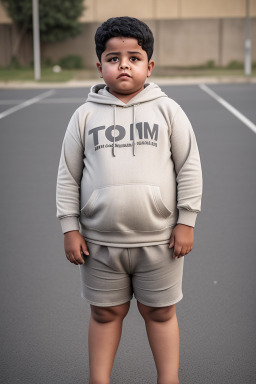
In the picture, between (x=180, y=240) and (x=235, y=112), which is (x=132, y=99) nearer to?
(x=180, y=240)

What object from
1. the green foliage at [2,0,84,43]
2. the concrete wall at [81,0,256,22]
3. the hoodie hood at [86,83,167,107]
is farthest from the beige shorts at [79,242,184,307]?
the concrete wall at [81,0,256,22]

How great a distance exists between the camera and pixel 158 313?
9.25 feet

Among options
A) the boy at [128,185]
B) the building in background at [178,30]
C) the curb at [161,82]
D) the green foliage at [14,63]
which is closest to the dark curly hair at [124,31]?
the boy at [128,185]

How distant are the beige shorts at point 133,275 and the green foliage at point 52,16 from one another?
42.2 metres

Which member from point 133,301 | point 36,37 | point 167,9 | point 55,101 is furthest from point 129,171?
point 167,9

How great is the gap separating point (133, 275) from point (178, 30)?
151ft

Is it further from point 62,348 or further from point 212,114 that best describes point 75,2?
point 62,348

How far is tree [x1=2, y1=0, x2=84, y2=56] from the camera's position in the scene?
43844 millimetres

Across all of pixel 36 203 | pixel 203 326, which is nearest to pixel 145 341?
pixel 203 326

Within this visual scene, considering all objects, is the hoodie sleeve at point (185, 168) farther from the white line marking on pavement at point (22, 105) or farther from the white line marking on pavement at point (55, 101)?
the white line marking on pavement at point (55, 101)

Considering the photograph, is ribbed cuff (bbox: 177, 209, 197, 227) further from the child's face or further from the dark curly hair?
the dark curly hair

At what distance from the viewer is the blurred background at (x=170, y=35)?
4644 centimetres

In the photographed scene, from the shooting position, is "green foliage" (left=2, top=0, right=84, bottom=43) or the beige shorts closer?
the beige shorts

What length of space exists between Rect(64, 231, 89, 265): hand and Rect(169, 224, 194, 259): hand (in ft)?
1.11
